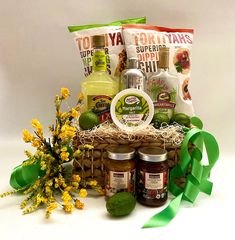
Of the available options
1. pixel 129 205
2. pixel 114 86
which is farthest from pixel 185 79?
pixel 129 205

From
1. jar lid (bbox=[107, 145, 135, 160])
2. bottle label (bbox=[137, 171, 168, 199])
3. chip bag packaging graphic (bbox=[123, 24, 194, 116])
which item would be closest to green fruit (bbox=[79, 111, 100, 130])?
jar lid (bbox=[107, 145, 135, 160])

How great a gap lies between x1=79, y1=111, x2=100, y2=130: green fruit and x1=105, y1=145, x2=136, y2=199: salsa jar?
134mm

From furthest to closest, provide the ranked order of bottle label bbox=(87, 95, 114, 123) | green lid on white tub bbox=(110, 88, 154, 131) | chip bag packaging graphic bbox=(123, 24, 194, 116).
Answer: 1. chip bag packaging graphic bbox=(123, 24, 194, 116)
2. bottle label bbox=(87, 95, 114, 123)
3. green lid on white tub bbox=(110, 88, 154, 131)

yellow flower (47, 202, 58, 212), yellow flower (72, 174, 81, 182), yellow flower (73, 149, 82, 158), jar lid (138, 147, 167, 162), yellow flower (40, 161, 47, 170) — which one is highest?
jar lid (138, 147, 167, 162)

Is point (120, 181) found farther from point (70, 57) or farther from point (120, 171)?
point (70, 57)

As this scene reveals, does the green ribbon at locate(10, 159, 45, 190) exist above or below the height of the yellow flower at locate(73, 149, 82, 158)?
below

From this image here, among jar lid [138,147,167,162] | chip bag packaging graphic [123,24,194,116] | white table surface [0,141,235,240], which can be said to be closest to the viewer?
white table surface [0,141,235,240]

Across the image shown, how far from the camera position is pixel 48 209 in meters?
0.97

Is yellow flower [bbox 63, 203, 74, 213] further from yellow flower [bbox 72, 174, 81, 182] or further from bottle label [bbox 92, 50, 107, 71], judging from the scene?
bottle label [bbox 92, 50, 107, 71]

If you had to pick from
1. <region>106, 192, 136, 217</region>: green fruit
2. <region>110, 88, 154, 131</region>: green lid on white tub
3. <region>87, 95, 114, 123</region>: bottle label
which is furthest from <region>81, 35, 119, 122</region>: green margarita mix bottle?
<region>106, 192, 136, 217</region>: green fruit

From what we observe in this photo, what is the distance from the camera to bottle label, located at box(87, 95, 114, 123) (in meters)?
1.22

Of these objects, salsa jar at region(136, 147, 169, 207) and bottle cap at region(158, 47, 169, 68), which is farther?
bottle cap at region(158, 47, 169, 68)

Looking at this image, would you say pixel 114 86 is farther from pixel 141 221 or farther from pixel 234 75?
pixel 234 75

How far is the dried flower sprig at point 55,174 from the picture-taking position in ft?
3.41
